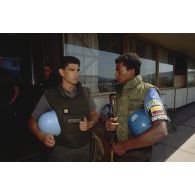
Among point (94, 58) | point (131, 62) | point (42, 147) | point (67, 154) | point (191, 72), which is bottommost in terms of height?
point (42, 147)

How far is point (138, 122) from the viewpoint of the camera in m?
1.70

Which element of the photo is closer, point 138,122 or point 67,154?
point 138,122

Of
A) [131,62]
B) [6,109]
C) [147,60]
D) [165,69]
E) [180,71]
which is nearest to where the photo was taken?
[131,62]

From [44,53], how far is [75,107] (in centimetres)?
290

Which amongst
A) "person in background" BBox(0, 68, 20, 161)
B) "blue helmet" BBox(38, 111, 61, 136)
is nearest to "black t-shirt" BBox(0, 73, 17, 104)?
"person in background" BBox(0, 68, 20, 161)

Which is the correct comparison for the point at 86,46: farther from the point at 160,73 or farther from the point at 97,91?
the point at 160,73

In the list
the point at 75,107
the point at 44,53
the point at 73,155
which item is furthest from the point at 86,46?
the point at 73,155

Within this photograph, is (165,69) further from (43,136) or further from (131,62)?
(43,136)

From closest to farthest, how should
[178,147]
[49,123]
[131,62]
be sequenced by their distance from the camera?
[131,62]
[49,123]
[178,147]

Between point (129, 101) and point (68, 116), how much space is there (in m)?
0.70

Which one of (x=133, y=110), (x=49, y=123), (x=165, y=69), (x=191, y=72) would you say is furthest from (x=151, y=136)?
(x=191, y=72)

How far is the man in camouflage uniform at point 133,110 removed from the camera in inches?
61.0

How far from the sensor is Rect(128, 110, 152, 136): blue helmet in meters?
1.67

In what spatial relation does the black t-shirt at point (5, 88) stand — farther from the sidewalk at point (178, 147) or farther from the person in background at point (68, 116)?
the sidewalk at point (178, 147)
